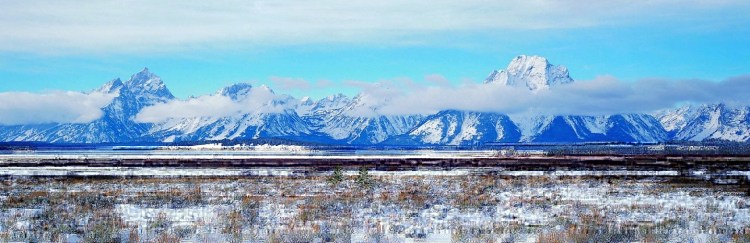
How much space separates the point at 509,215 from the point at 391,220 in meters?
5.46

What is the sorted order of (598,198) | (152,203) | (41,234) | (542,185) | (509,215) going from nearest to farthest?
(41,234) < (509,215) < (152,203) < (598,198) < (542,185)

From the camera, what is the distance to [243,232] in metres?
26.7

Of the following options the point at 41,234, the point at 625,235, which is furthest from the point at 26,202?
the point at 625,235

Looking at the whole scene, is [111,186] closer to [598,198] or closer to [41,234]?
[41,234]

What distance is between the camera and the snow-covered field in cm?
2614

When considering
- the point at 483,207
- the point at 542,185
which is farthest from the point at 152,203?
the point at 542,185

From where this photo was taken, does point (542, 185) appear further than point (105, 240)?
Yes

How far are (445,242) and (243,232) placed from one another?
7152 millimetres

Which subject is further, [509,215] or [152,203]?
[152,203]

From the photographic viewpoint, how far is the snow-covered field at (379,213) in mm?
26141

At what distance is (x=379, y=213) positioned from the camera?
109 ft

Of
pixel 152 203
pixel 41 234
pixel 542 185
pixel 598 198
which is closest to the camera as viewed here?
pixel 41 234

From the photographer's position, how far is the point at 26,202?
39625 millimetres

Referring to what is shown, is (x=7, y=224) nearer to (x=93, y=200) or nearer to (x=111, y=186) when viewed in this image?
(x=93, y=200)
